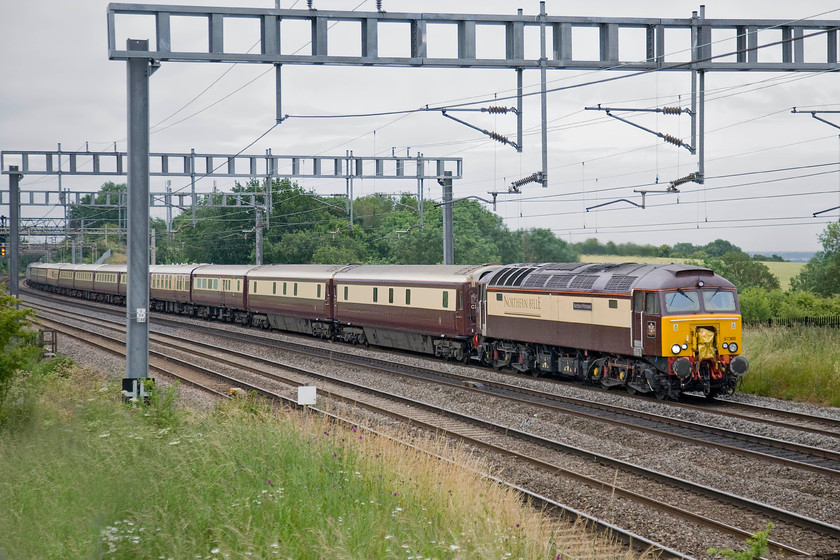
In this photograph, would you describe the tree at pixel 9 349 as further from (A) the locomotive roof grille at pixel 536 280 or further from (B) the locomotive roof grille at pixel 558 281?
(A) the locomotive roof grille at pixel 536 280

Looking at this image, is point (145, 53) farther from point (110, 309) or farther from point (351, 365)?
point (110, 309)

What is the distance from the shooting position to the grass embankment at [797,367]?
20047mm

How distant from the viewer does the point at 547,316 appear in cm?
2328

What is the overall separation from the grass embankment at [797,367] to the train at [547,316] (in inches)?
44.3

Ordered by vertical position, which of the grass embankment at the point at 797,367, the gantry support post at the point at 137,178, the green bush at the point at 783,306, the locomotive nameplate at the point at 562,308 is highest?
the gantry support post at the point at 137,178

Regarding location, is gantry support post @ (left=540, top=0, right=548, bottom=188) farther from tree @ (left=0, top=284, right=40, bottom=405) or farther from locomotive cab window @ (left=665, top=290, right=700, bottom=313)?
tree @ (left=0, top=284, right=40, bottom=405)

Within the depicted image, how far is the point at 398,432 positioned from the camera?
51.9 ft

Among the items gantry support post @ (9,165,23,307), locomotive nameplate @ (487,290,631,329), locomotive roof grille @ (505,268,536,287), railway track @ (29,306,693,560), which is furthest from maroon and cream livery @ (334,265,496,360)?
gantry support post @ (9,165,23,307)

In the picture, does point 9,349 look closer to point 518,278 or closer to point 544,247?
point 518,278

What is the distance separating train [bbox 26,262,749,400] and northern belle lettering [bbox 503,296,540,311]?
0.04 meters

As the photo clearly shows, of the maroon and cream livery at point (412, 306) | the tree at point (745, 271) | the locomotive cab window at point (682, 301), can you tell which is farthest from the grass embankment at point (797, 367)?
the tree at point (745, 271)

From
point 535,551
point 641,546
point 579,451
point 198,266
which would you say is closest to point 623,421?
point 579,451

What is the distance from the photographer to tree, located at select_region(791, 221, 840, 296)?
50.1m

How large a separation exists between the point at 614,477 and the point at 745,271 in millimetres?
48465
